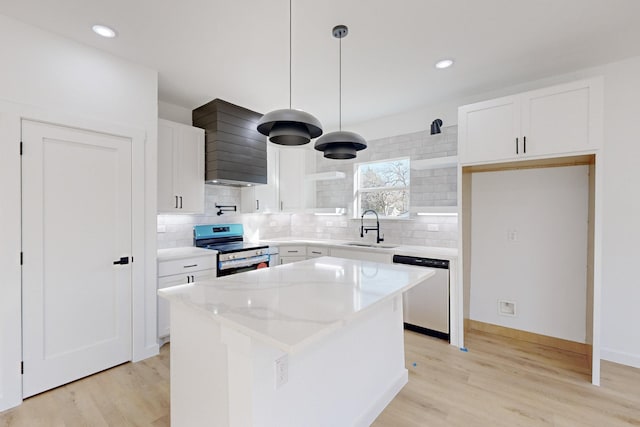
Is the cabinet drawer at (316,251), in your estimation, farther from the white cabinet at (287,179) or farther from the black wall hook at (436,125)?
the black wall hook at (436,125)

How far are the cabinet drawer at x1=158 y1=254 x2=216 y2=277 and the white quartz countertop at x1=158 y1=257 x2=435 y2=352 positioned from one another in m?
1.40

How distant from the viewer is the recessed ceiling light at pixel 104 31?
85.5 inches

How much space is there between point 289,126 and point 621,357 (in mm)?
3552

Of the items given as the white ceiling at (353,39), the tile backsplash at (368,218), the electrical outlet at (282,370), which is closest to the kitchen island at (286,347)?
the electrical outlet at (282,370)

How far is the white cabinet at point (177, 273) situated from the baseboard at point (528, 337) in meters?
2.93

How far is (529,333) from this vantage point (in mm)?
3139

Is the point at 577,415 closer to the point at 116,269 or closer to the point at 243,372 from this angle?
the point at 243,372

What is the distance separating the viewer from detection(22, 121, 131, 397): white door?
7.17 feet

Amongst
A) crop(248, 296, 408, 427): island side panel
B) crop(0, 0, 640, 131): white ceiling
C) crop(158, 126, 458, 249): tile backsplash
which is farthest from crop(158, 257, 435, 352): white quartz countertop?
crop(0, 0, 640, 131): white ceiling

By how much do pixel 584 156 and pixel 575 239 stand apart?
86cm

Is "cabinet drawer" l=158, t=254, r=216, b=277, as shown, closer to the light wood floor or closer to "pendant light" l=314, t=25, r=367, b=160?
the light wood floor

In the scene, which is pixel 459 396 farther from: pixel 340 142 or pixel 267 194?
pixel 267 194

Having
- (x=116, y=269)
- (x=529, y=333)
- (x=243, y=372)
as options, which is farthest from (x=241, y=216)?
(x=529, y=333)

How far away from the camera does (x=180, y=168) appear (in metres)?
3.34
